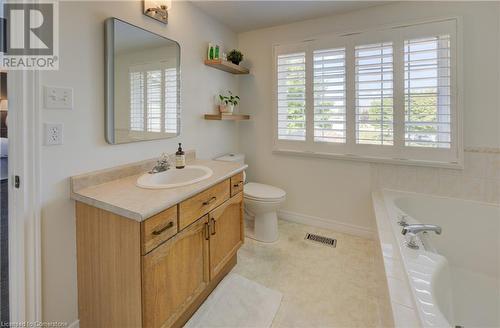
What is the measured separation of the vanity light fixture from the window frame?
1344mm

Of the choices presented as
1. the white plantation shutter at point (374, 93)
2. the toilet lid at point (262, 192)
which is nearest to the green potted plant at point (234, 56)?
the white plantation shutter at point (374, 93)

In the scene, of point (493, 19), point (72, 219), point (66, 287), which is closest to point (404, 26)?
point (493, 19)

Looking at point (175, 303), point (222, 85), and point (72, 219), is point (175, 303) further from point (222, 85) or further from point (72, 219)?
point (222, 85)

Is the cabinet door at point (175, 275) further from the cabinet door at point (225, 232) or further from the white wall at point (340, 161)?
the white wall at point (340, 161)

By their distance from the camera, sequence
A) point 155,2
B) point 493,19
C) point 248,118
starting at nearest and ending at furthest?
1. point 155,2
2. point 493,19
3. point 248,118

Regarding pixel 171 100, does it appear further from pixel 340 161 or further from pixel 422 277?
pixel 422 277

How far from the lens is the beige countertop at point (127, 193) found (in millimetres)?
1126

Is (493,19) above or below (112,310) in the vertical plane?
above

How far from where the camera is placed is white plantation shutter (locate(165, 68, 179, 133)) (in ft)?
6.66

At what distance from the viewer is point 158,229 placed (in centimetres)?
119

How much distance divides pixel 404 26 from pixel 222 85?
183 cm

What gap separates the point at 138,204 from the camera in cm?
116

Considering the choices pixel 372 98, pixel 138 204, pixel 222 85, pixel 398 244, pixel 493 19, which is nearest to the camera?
pixel 138 204

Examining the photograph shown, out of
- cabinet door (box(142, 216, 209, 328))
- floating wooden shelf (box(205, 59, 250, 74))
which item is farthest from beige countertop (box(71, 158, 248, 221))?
floating wooden shelf (box(205, 59, 250, 74))
